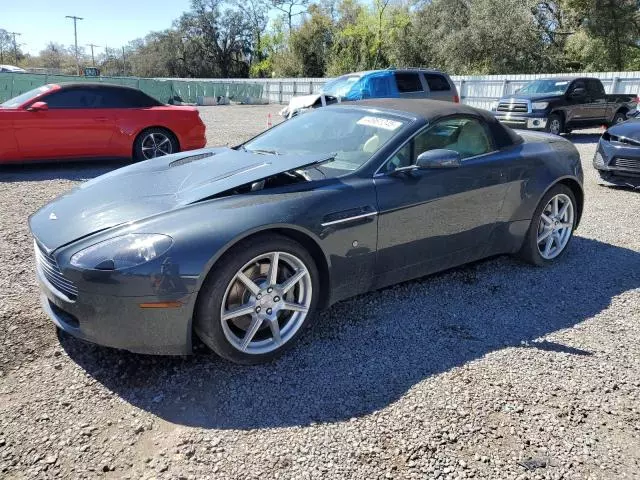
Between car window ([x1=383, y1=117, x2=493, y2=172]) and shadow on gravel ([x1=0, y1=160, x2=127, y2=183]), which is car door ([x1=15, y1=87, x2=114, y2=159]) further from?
car window ([x1=383, y1=117, x2=493, y2=172])

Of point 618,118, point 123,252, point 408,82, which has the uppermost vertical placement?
point 408,82

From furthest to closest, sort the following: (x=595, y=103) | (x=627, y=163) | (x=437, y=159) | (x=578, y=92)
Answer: (x=595, y=103)
(x=578, y=92)
(x=627, y=163)
(x=437, y=159)

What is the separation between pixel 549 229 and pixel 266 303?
2.92 metres

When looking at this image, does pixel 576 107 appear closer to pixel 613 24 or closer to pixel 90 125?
pixel 90 125

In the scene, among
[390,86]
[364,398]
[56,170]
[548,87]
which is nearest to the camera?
[364,398]

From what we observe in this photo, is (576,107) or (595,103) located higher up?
(595,103)

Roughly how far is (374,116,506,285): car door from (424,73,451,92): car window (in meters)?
9.49

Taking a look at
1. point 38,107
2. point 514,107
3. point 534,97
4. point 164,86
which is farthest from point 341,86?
point 164,86

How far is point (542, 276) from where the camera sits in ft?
14.2

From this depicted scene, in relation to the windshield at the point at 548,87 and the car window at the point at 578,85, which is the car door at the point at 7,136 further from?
the car window at the point at 578,85

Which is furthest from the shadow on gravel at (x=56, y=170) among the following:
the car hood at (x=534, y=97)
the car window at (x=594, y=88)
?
the car window at (x=594, y=88)

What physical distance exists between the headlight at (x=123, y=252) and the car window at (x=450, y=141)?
158 centimetres

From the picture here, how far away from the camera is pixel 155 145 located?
29.1ft

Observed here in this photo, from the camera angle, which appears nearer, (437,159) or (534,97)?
(437,159)
